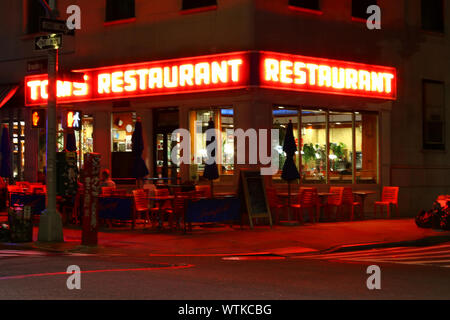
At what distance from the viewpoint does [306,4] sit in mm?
21391

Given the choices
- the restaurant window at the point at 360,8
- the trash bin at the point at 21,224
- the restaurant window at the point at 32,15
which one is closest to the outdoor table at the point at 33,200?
the trash bin at the point at 21,224

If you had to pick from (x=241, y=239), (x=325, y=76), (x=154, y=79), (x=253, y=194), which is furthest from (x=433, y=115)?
(x=241, y=239)

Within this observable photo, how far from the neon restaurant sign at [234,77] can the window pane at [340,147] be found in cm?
150

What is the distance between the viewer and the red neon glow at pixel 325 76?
Answer: 19266mm

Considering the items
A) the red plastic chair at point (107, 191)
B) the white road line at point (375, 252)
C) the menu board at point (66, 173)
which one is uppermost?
the menu board at point (66, 173)

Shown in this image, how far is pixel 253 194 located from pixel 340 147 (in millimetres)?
4419

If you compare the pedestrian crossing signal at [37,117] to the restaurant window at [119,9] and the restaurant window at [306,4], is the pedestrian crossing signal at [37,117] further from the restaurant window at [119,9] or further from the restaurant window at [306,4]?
the restaurant window at [306,4]

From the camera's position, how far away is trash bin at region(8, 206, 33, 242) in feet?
52.6

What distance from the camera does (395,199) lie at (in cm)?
2206

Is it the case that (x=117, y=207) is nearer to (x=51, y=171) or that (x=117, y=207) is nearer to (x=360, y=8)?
(x=51, y=171)

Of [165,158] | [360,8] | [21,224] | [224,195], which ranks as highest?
[360,8]

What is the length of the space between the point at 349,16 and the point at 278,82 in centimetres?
447

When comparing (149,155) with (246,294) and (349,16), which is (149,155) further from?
(246,294)
